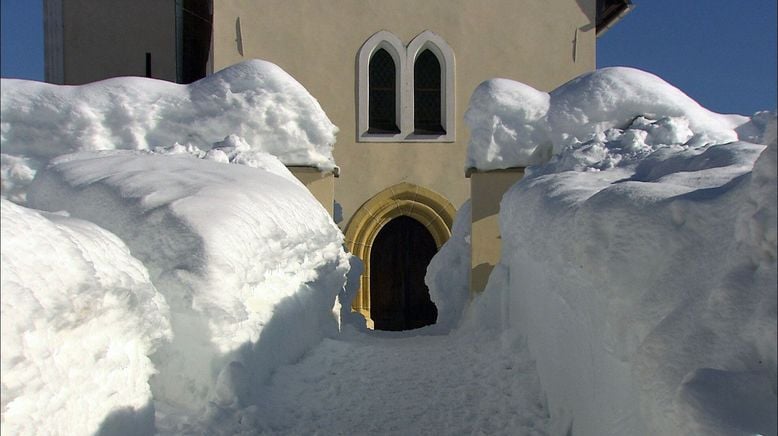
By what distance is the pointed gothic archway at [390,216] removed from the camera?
983cm

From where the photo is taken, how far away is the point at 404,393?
3998 mm

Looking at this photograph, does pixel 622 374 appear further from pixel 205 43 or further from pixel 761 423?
pixel 205 43

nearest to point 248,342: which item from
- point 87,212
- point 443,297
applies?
point 87,212

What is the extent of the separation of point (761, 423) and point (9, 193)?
5704 mm

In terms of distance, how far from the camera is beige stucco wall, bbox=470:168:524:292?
7.19 metres

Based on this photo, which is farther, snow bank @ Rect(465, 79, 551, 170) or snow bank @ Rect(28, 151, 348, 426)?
snow bank @ Rect(465, 79, 551, 170)

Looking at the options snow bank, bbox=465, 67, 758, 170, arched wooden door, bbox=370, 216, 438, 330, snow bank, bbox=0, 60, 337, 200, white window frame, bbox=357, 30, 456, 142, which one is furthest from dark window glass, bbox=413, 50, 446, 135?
snow bank, bbox=0, 60, 337, 200

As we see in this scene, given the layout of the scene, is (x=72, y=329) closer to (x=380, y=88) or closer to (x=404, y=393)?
(x=404, y=393)

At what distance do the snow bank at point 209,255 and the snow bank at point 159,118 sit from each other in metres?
1.46

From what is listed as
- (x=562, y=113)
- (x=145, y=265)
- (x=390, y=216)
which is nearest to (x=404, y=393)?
(x=145, y=265)

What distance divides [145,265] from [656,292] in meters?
2.08

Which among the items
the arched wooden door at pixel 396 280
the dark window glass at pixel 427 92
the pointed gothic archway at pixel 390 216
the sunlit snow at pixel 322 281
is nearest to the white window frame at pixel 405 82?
the dark window glass at pixel 427 92

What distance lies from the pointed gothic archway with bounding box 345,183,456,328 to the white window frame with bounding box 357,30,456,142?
0.80 metres

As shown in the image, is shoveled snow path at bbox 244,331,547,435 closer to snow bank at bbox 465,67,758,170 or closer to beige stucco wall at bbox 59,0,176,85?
snow bank at bbox 465,67,758,170
